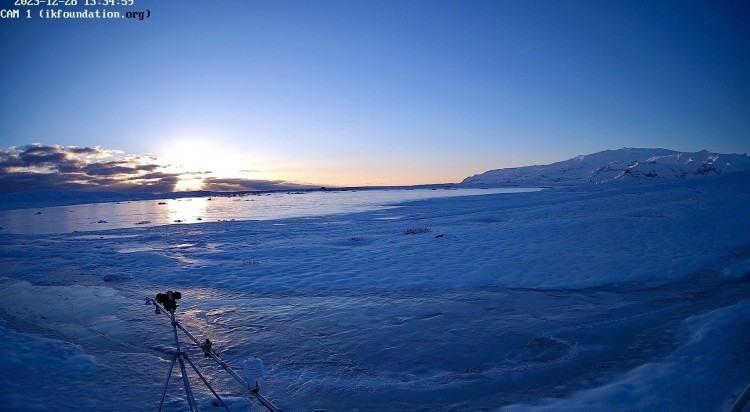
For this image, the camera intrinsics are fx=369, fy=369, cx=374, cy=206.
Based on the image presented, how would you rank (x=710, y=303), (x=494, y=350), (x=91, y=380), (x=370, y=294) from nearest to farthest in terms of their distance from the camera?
1. (x=91, y=380)
2. (x=494, y=350)
3. (x=710, y=303)
4. (x=370, y=294)

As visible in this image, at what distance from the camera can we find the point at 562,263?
14914 mm

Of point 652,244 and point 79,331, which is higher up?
point 652,244

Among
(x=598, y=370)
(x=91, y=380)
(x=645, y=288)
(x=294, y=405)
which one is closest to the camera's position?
(x=294, y=405)

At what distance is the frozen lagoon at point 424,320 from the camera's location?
263 inches

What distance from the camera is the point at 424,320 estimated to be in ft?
33.5

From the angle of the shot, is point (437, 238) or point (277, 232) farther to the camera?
point (277, 232)

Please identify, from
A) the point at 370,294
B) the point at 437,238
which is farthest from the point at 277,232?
the point at 370,294

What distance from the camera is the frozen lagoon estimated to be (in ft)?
21.9

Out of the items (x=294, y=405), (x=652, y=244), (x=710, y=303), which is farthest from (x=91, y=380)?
(x=652, y=244)

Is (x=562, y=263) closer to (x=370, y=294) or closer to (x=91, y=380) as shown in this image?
(x=370, y=294)

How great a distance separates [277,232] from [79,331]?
1878 centimetres

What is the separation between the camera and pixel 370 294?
42.4 ft

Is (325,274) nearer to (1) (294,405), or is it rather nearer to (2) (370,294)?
(2) (370,294)

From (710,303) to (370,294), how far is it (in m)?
9.62
